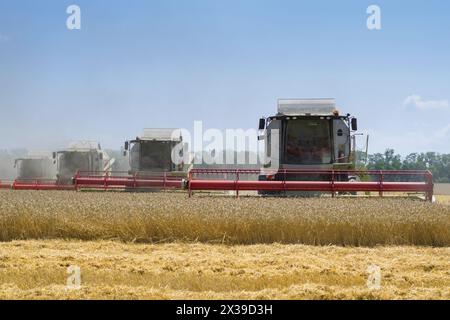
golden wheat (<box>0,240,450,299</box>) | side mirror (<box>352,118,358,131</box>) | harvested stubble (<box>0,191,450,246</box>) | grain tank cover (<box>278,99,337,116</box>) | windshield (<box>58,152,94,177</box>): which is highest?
grain tank cover (<box>278,99,337,116</box>)

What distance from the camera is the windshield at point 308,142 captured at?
11695 millimetres

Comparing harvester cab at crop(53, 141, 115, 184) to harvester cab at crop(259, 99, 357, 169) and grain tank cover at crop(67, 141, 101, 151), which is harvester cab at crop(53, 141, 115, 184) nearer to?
grain tank cover at crop(67, 141, 101, 151)

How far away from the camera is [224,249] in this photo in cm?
663

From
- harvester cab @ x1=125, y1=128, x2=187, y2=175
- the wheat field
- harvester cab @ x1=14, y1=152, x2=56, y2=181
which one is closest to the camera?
the wheat field

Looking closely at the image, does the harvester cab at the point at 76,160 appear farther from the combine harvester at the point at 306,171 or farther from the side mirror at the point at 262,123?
the side mirror at the point at 262,123

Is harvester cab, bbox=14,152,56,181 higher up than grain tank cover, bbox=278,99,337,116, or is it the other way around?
grain tank cover, bbox=278,99,337,116

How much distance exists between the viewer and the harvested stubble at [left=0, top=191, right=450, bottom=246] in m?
6.96

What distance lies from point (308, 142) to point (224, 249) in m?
5.64

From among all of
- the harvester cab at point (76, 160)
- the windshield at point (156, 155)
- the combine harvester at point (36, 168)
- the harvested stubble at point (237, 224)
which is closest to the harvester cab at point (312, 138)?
the harvested stubble at point (237, 224)

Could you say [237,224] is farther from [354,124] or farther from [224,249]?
[354,124]

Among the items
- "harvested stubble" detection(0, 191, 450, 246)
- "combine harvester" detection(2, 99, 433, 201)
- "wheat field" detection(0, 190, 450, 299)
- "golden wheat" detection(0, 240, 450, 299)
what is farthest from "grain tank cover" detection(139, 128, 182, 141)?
"golden wheat" detection(0, 240, 450, 299)

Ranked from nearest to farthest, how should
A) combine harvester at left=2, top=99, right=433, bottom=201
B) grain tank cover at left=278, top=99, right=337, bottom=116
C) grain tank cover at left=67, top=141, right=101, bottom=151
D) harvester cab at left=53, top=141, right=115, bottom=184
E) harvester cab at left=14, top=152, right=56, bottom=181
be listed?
combine harvester at left=2, top=99, right=433, bottom=201 → grain tank cover at left=278, top=99, right=337, bottom=116 → harvester cab at left=53, top=141, right=115, bottom=184 → grain tank cover at left=67, top=141, right=101, bottom=151 → harvester cab at left=14, top=152, right=56, bottom=181

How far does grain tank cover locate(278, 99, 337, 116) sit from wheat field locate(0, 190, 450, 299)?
3.60m

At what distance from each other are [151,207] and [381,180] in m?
4.32
